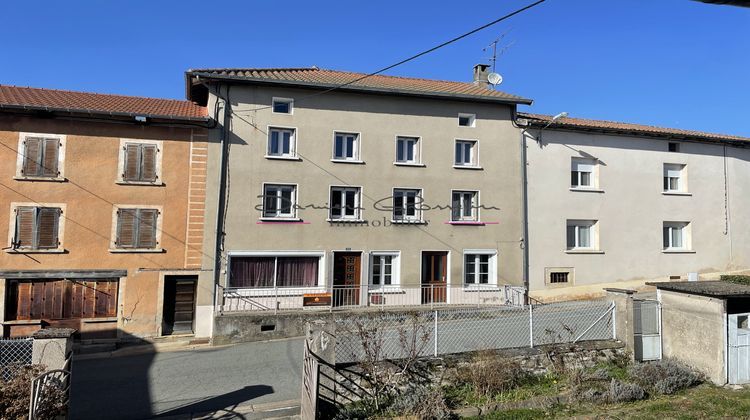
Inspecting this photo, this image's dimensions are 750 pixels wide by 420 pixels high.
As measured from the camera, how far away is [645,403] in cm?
759

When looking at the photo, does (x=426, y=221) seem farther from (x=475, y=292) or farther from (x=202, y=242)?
(x=202, y=242)

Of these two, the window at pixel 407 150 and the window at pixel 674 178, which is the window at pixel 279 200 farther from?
the window at pixel 674 178

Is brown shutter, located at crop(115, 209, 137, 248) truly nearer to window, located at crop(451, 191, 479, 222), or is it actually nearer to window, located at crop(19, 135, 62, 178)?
window, located at crop(19, 135, 62, 178)

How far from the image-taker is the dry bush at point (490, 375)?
25.2ft

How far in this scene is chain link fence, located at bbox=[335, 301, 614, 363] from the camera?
764 centimetres

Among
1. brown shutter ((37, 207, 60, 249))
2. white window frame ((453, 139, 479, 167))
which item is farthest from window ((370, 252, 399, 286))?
brown shutter ((37, 207, 60, 249))

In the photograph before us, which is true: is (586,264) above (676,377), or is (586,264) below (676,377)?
above

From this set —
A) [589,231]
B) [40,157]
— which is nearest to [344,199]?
A: [40,157]

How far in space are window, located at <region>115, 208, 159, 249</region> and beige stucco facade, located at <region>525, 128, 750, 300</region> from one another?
13.0 metres

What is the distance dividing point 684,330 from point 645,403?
2.50 meters

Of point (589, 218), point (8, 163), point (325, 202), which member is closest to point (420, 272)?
point (325, 202)

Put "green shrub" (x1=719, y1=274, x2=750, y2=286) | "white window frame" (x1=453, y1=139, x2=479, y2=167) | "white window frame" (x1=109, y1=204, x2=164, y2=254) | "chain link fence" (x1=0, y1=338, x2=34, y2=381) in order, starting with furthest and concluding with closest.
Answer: "green shrub" (x1=719, y1=274, x2=750, y2=286) → "white window frame" (x1=453, y1=139, x2=479, y2=167) → "white window frame" (x1=109, y1=204, x2=164, y2=254) → "chain link fence" (x1=0, y1=338, x2=34, y2=381)

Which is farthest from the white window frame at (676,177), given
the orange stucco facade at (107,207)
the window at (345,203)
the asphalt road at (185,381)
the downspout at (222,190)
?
the orange stucco facade at (107,207)

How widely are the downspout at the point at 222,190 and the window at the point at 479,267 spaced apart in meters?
8.53
